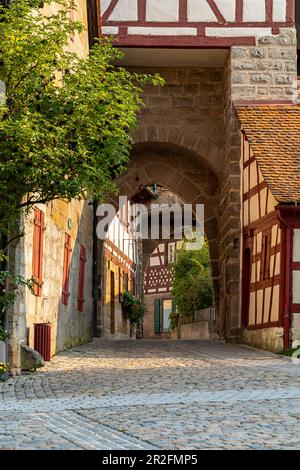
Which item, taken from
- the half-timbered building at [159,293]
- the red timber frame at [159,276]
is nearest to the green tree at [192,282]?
the half-timbered building at [159,293]

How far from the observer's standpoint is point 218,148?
70.5 feet

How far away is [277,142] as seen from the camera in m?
17.7

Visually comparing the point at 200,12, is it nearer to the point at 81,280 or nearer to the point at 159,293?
the point at 81,280

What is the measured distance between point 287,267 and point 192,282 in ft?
54.7

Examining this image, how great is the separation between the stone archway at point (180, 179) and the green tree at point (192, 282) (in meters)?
8.66

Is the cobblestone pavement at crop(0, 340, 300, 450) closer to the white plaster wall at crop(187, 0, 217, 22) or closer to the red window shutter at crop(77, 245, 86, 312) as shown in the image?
the red window shutter at crop(77, 245, 86, 312)

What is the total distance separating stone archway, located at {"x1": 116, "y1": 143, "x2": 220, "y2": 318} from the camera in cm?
2256

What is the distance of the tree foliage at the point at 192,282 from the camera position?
31.8m

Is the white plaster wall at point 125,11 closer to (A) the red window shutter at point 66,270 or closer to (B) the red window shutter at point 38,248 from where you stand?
(A) the red window shutter at point 66,270

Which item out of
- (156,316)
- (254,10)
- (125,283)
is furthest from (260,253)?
(156,316)

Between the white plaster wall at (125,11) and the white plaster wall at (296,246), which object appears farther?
the white plaster wall at (125,11)

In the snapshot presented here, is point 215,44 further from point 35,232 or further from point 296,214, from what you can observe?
point 35,232

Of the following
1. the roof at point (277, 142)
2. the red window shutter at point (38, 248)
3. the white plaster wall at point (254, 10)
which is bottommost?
the red window shutter at point (38, 248)
